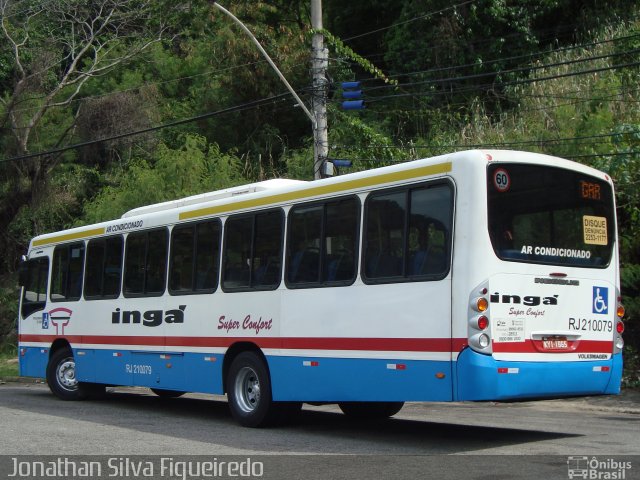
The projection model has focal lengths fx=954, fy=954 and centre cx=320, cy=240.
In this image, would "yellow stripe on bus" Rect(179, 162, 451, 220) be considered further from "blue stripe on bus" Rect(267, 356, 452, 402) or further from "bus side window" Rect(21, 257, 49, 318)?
"bus side window" Rect(21, 257, 49, 318)

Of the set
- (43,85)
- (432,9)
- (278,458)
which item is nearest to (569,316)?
(278,458)

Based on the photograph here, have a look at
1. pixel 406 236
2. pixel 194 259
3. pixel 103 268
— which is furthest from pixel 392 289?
pixel 103 268

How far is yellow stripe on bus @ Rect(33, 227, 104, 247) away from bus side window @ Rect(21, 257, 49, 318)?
1.08 ft

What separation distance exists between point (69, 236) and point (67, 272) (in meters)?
0.67

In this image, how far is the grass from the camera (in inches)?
1008

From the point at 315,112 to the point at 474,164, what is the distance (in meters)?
10.0

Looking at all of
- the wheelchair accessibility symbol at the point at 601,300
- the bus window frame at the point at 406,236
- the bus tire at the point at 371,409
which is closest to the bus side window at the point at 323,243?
the bus window frame at the point at 406,236

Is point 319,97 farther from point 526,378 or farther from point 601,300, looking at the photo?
point 526,378

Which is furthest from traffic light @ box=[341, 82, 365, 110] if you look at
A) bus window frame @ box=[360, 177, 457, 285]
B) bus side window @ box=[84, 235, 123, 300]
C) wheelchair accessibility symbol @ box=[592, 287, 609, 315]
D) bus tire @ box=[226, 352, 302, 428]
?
wheelchair accessibility symbol @ box=[592, 287, 609, 315]

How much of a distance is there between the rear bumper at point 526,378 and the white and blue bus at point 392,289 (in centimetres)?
2

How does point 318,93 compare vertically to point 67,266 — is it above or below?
above

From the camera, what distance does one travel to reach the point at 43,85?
37.5 meters

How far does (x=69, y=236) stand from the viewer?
57.7 ft

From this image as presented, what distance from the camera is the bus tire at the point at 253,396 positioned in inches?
495
